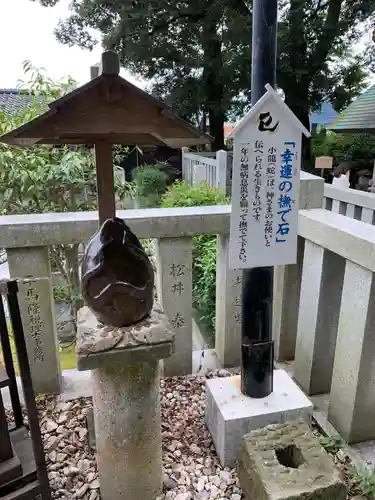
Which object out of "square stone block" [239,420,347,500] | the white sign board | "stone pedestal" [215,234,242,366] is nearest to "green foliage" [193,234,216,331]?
"stone pedestal" [215,234,242,366]

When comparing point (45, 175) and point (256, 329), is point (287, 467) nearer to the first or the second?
point (256, 329)

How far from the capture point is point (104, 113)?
1142 mm

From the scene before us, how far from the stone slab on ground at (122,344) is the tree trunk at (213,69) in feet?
31.6

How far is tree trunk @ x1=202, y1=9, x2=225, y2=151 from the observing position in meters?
10.5

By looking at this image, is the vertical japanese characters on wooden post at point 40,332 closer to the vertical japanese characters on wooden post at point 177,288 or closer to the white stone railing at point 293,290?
the white stone railing at point 293,290

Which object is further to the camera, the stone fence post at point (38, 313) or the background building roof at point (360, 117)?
the background building roof at point (360, 117)

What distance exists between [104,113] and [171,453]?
1.66 meters

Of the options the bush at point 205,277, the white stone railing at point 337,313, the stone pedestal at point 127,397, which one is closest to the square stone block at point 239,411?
the white stone railing at point 337,313

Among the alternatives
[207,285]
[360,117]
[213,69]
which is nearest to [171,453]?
[207,285]

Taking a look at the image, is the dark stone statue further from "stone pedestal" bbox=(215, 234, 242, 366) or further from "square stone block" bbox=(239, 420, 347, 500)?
"stone pedestal" bbox=(215, 234, 242, 366)

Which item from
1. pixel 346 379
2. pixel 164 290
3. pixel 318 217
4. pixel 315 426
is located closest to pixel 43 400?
pixel 164 290

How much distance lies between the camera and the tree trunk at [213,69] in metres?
10.5

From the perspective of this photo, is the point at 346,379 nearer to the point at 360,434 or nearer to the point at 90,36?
the point at 360,434

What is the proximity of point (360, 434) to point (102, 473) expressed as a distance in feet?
4.21
